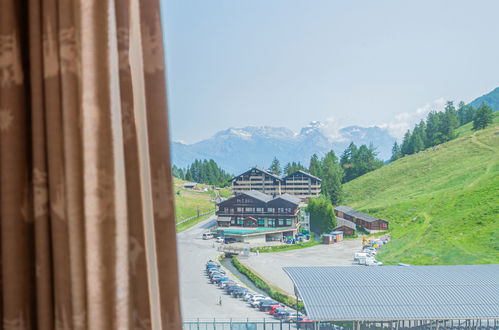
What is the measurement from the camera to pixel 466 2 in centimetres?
183

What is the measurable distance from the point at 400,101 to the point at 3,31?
1.85 m

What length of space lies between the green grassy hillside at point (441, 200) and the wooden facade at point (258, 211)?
1.05 feet

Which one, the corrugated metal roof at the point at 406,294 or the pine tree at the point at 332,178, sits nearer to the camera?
the corrugated metal roof at the point at 406,294

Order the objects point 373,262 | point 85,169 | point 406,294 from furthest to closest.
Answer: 1. point 373,262
2. point 406,294
3. point 85,169

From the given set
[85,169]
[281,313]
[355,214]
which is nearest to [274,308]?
[281,313]

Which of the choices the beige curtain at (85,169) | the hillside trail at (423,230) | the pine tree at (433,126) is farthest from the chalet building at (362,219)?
the beige curtain at (85,169)

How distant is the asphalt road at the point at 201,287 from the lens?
1852mm

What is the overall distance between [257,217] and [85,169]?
154 cm

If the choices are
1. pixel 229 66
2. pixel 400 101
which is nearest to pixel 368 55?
pixel 400 101

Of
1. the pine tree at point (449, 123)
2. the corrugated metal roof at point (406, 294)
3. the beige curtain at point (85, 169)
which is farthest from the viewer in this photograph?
the pine tree at point (449, 123)

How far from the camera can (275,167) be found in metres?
1.89

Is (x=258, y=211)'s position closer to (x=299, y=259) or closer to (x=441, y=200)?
(x=299, y=259)

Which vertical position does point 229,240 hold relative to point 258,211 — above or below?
below

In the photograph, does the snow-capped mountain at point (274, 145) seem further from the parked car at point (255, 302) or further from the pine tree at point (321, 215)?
the parked car at point (255, 302)
